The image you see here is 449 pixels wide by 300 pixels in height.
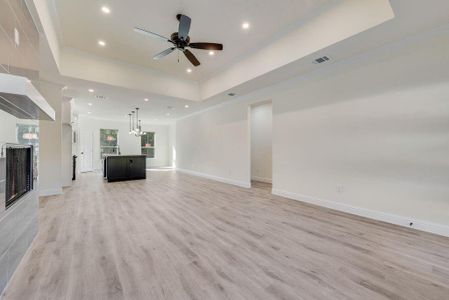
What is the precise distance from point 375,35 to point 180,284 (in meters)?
4.16

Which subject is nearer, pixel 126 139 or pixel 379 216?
pixel 379 216

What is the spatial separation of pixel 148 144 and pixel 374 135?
11.8 m

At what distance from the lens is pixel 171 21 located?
348cm

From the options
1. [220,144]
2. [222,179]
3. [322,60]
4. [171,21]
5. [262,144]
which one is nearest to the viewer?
[171,21]

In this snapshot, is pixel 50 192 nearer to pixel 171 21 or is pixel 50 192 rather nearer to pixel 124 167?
pixel 124 167

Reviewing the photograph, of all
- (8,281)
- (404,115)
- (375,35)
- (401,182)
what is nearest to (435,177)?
(401,182)

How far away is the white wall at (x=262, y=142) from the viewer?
711 centimetres

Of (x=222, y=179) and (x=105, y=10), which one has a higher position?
(x=105, y=10)

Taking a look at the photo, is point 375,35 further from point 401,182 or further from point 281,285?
point 281,285

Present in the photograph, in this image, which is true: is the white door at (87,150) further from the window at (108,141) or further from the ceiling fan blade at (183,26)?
the ceiling fan blade at (183,26)

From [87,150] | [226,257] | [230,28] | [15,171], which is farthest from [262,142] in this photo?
[87,150]

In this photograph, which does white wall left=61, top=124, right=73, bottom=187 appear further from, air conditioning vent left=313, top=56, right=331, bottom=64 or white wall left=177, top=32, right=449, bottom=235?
air conditioning vent left=313, top=56, right=331, bottom=64

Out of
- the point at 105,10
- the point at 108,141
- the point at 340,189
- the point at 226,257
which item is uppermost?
the point at 105,10

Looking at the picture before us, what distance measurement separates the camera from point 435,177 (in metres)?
2.81
